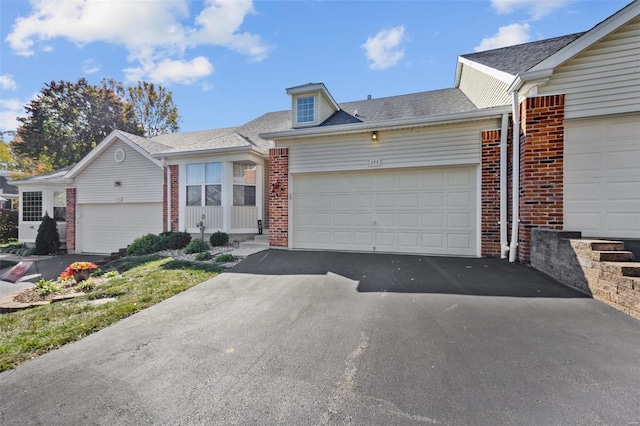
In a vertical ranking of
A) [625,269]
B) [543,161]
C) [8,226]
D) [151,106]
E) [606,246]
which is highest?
[151,106]

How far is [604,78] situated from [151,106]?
101 feet

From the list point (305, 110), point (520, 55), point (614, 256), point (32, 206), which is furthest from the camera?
point (32, 206)

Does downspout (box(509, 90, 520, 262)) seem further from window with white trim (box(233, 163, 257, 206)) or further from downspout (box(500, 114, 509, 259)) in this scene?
window with white trim (box(233, 163, 257, 206))

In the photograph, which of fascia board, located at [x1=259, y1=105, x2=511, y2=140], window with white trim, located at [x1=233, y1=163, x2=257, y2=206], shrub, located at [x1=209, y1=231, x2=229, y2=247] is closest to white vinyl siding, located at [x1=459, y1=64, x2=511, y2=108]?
fascia board, located at [x1=259, y1=105, x2=511, y2=140]

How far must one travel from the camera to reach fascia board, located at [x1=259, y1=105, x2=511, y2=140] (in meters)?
6.59

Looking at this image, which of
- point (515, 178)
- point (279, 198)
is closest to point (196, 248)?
point (279, 198)

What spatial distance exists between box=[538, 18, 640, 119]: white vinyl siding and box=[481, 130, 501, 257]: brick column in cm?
140

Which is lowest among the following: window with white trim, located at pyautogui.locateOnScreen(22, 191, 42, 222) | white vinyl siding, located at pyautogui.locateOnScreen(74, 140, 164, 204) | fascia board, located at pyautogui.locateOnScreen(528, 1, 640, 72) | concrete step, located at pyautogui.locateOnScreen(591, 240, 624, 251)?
concrete step, located at pyautogui.locateOnScreen(591, 240, 624, 251)

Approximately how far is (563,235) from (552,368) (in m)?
3.38

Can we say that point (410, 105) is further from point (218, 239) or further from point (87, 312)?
point (87, 312)

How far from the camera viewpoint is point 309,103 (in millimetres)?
10078

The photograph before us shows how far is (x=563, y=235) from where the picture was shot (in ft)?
16.0

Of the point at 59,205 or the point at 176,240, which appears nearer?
the point at 176,240

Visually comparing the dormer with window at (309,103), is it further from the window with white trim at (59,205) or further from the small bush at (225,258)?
the window with white trim at (59,205)
